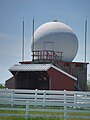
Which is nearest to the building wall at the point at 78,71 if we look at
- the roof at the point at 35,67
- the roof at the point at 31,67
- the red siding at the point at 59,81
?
the red siding at the point at 59,81

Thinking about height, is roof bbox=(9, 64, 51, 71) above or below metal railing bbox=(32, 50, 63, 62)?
below

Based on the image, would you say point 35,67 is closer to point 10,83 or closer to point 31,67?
point 31,67

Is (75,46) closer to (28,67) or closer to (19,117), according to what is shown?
(28,67)

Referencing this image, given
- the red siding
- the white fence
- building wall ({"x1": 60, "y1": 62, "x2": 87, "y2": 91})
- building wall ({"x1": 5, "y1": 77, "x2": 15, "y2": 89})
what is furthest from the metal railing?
the white fence

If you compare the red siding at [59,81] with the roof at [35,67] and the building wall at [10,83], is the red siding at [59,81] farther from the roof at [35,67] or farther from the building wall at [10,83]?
the building wall at [10,83]

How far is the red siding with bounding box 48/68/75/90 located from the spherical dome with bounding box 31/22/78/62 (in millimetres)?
8558

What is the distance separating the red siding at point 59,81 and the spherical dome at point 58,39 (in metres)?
8.56

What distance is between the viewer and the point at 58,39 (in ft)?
150

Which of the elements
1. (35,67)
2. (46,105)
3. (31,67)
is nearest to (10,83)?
(31,67)

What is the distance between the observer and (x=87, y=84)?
151 ft

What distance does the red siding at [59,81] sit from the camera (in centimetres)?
3656

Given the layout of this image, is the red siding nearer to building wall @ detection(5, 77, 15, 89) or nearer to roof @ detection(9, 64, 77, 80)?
roof @ detection(9, 64, 77, 80)

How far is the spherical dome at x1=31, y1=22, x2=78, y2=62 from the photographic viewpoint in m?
45.6

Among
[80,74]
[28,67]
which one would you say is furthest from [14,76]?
[80,74]
